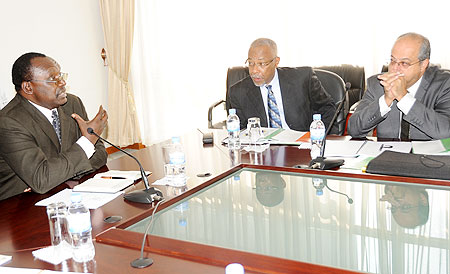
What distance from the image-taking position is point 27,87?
2484mm

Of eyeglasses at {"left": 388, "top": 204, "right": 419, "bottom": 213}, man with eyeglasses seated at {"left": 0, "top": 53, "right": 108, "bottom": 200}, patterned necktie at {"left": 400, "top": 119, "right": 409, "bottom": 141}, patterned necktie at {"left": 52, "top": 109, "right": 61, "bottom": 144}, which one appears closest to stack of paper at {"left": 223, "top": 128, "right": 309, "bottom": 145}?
patterned necktie at {"left": 400, "top": 119, "right": 409, "bottom": 141}

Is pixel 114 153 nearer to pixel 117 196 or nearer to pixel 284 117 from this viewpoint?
pixel 284 117

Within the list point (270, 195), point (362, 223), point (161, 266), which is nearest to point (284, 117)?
point (270, 195)

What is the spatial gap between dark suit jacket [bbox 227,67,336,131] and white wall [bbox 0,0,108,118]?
2.47 meters

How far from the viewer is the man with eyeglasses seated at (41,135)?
2.18m

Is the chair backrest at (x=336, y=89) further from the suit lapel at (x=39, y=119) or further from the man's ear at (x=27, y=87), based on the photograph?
the man's ear at (x=27, y=87)

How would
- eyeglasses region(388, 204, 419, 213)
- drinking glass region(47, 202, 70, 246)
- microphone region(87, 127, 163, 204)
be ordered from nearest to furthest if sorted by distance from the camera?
drinking glass region(47, 202, 70, 246)
eyeglasses region(388, 204, 419, 213)
microphone region(87, 127, 163, 204)

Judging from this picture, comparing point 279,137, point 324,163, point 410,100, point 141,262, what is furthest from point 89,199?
point 410,100

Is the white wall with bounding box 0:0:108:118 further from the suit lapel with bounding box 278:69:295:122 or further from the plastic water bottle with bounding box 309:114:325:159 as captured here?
the plastic water bottle with bounding box 309:114:325:159

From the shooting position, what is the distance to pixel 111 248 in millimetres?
1445

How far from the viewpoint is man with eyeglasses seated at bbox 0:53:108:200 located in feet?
7.16

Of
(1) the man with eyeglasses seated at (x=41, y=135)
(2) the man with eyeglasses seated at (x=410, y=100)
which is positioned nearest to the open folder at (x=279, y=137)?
(2) the man with eyeglasses seated at (x=410, y=100)

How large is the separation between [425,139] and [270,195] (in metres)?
1.29

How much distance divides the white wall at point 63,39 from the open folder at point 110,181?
9.55ft
